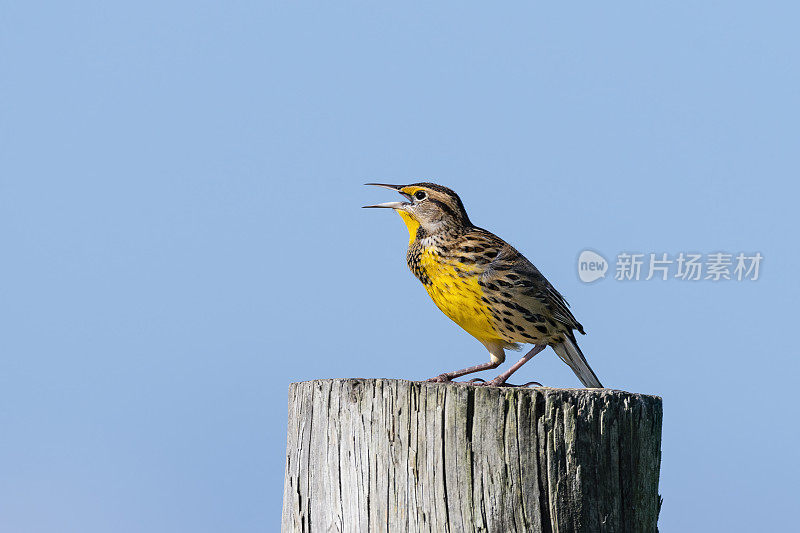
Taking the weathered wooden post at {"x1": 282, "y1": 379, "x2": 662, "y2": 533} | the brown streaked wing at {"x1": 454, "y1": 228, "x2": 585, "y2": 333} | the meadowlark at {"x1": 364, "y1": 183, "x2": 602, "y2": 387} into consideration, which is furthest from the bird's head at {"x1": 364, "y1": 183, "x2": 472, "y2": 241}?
the weathered wooden post at {"x1": 282, "y1": 379, "x2": 662, "y2": 533}

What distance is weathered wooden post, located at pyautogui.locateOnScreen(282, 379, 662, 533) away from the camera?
4527 millimetres

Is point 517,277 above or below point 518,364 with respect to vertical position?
above

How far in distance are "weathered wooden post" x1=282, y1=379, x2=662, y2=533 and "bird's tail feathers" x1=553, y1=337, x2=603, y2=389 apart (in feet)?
7.50

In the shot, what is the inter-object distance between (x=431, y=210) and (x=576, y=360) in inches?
64.2

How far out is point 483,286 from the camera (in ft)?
22.7

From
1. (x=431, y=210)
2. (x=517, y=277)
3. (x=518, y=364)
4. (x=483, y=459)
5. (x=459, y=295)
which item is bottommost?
(x=483, y=459)

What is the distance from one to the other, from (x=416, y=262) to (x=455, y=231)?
0.39m

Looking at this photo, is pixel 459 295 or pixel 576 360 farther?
pixel 576 360

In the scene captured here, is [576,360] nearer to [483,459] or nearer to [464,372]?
[464,372]

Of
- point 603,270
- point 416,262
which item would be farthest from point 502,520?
point 603,270

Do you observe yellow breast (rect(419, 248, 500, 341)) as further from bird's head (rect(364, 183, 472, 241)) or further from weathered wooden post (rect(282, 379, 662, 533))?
weathered wooden post (rect(282, 379, 662, 533))

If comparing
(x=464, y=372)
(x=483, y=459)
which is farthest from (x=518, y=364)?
(x=483, y=459)

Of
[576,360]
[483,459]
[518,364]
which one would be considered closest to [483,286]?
[518,364]

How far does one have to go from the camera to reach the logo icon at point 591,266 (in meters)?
7.95
